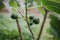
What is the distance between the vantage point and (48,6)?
0.83 m

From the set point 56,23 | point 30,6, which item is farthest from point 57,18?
point 30,6

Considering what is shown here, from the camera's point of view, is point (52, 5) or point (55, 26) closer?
point (52, 5)

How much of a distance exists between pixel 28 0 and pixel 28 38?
547mm

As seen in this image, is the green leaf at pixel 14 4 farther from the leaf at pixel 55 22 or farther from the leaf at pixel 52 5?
the leaf at pixel 55 22

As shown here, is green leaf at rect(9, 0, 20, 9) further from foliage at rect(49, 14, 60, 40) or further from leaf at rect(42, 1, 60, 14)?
foliage at rect(49, 14, 60, 40)

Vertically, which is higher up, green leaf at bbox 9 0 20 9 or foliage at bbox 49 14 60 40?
green leaf at bbox 9 0 20 9

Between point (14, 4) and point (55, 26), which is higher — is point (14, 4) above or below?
above

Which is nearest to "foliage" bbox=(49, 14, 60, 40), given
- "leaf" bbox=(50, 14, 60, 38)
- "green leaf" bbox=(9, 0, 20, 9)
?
"leaf" bbox=(50, 14, 60, 38)

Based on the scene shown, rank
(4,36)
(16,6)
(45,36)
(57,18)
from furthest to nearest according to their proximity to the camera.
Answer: (45,36) → (4,36) → (57,18) → (16,6)

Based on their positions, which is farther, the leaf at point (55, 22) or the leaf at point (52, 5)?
the leaf at point (55, 22)

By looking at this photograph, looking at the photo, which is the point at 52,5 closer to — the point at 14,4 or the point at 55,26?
the point at 14,4

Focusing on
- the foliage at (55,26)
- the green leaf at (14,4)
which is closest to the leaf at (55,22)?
the foliage at (55,26)

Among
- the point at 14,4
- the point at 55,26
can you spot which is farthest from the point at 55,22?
the point at 14,4

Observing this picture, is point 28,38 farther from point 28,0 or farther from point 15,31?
point 28,0
